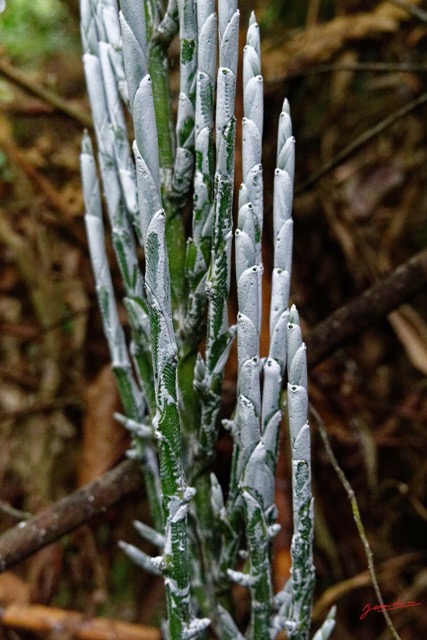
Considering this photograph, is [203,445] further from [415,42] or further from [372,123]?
[415,42]

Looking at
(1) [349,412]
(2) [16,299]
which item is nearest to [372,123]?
(1) [349,412]

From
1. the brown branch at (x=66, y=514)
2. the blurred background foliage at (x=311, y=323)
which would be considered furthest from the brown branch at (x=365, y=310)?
the brown branch at (x=66, y=514)

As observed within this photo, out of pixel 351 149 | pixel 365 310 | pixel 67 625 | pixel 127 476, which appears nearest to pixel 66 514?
pixel 127 476

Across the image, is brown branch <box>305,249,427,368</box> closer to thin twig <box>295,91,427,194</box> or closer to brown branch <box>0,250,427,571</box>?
brown branch <box>0,250,427,571</box>

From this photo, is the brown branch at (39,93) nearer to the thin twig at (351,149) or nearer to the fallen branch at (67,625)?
the thin twig at (351,149)

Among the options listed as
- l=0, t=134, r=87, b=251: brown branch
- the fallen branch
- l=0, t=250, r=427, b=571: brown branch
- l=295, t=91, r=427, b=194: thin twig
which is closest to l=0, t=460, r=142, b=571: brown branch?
l=0, t=250, r=427, b=571: brown branch

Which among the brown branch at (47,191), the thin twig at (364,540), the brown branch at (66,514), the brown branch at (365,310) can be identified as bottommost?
the thin twig at (364,540)
